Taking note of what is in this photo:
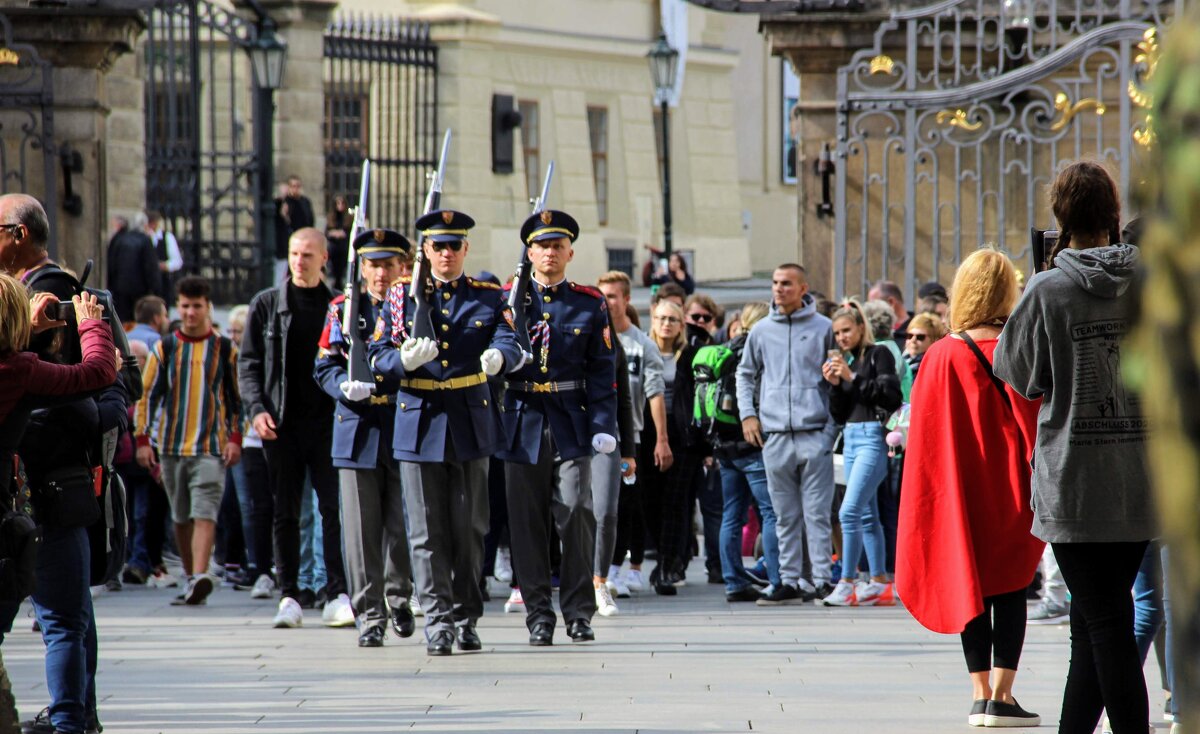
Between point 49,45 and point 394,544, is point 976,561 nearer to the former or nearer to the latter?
point 394,544

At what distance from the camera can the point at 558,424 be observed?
8.63 metres

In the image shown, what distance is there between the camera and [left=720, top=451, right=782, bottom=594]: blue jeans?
417 inches

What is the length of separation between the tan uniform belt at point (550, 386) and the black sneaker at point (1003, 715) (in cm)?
312

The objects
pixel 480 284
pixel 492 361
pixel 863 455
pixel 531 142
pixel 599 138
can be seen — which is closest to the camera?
pixel 492 361

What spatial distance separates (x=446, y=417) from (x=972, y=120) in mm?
6096

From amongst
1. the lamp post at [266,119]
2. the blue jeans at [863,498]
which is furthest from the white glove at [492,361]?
the lamp post at [266,119]

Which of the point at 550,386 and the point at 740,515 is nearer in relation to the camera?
the point at 550,386

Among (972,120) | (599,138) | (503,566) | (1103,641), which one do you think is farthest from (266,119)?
(1103,641)

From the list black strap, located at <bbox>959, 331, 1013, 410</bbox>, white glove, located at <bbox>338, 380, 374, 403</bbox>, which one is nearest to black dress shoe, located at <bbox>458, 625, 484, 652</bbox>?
white glove, located at <bbox>338, 380, 374, 403</bbox>

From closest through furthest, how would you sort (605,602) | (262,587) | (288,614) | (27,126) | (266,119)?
(288,614) < (605,602) < (262,587) < (27,126) < (266,119)

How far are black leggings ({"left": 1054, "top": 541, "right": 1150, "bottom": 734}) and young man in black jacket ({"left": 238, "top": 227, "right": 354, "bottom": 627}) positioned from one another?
5258 mm

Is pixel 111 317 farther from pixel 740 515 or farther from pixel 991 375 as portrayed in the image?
pixel 740 515

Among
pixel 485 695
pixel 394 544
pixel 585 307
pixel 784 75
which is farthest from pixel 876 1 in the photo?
pixel 784 75

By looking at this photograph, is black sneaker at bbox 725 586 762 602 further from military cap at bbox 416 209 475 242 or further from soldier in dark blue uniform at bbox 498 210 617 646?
military cap at bbox 416 209 475 242
